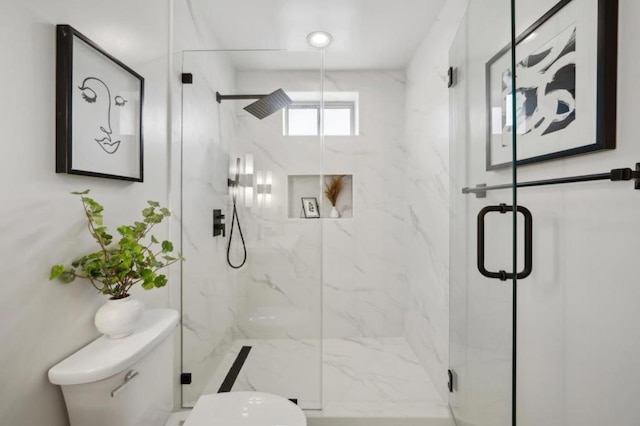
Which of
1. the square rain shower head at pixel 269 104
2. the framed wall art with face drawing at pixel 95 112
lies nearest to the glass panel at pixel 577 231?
the square rain shower head at pixel 269 104

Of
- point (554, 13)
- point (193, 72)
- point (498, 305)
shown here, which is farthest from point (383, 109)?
point (498, 305)

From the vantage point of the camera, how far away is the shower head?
70.8 inches

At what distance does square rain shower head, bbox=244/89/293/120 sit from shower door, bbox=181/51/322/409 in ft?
0.09

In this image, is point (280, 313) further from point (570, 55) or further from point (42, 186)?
point (570, 55)

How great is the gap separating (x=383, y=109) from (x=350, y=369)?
2.15 meters

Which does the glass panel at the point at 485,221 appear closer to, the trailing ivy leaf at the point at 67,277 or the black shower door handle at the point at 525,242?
the black shower door handle at the point at 525,242

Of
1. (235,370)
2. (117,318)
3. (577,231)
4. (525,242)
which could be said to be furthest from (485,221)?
(235,370)

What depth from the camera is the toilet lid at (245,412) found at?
1174 mm

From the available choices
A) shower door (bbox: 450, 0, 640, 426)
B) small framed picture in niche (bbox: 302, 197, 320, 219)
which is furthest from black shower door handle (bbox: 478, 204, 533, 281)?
small framed picture in niche (bbox: 302, 197, 320, 219)

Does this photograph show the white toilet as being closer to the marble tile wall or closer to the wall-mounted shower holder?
the wall-mounted shower holder

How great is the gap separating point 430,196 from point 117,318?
195 cm

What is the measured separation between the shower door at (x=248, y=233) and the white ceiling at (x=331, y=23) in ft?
0.97

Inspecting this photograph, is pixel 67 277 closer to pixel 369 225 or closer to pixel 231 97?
pixel 231 97

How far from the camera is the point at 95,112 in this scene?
3.65 ft
